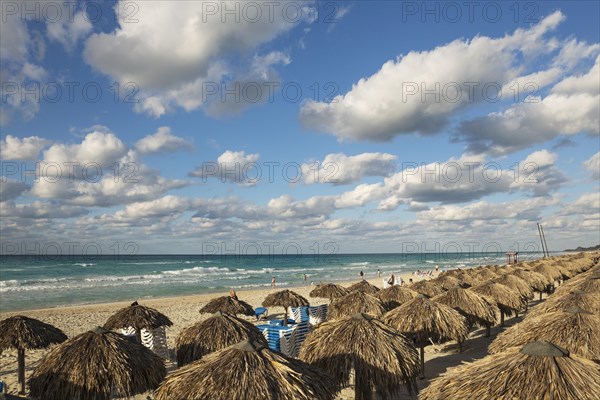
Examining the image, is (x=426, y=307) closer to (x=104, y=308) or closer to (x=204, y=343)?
(x=204, y=343)

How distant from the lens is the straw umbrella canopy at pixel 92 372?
21.3ft

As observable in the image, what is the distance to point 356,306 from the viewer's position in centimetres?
1221

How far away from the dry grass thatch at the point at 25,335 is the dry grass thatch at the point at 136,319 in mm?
1479

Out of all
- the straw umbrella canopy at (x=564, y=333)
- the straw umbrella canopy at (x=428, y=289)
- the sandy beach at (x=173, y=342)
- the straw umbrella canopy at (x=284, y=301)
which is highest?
the straw umbrella canopy at (x=564, y=333)

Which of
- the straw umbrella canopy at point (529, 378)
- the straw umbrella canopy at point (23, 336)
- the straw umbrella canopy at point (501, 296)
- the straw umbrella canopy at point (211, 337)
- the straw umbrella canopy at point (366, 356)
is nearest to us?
the straw umbrella canopy at point (529, 378)

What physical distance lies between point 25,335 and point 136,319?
265cm

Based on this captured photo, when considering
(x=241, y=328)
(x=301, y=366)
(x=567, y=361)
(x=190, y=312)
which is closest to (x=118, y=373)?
(x=241, y=328)

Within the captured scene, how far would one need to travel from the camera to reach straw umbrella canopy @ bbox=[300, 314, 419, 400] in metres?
6.82

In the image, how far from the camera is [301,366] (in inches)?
198

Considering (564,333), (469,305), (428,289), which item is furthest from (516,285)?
(564,333)

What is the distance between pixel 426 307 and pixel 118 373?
7043 millimetres

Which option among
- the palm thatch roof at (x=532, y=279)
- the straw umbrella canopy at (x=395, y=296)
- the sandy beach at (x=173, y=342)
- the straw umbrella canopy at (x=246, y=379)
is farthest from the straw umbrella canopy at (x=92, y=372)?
the palm thatch roof at (x=532, y=279)

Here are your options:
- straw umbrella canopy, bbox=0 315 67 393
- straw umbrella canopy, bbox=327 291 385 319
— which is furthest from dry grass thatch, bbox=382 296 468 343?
straw umbrella canopy, bbox=0 315 67 393

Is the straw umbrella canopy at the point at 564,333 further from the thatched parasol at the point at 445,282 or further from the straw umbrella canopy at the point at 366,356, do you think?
the thatched parasol at the point at 445,282
